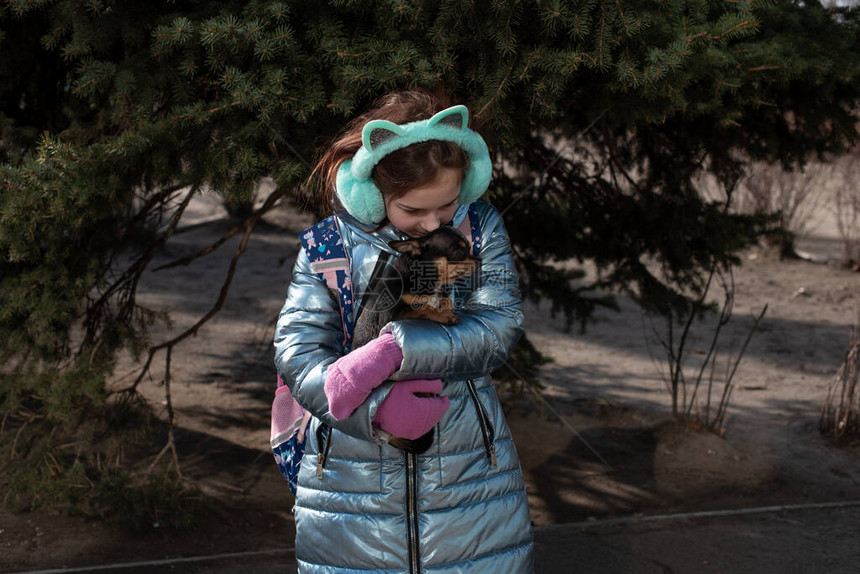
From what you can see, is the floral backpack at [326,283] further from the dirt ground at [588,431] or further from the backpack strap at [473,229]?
the dirt ground at [588,431]

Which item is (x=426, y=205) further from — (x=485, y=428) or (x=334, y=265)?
(x=485, y=428)

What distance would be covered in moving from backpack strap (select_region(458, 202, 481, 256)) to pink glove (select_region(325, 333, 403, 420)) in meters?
0.39

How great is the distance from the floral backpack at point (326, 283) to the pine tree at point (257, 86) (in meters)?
0.73

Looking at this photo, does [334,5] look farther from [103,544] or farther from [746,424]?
[746,424]

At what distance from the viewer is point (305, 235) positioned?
2031 mm

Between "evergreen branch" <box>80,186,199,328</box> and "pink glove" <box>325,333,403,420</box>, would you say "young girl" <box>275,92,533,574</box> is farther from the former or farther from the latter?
"evergreen branch" <box>80,186,199,328</box>

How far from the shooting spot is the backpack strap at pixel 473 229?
2080mm

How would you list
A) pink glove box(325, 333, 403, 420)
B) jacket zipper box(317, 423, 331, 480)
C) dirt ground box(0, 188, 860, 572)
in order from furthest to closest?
dirt ground box(0, 188, 860, 572)
jacket zipper box(317, 423, 331, 480)
pink glove box(325, 333, 403, 420)

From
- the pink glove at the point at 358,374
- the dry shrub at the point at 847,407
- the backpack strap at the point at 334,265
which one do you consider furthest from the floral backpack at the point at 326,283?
the dry shrub at the point at 847,407

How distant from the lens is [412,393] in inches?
71.9

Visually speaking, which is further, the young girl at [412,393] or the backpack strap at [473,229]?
the backpack strap at [473,229]

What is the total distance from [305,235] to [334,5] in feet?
3.65

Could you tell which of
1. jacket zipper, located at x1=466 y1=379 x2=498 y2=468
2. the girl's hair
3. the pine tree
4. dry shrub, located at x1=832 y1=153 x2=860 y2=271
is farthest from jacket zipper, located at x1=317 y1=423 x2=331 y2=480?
dry shrub, located at x1=832 y1=153 x2=860 y2=271

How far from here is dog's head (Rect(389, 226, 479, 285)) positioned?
1.90m
